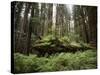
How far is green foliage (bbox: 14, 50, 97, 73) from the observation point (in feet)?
8.15

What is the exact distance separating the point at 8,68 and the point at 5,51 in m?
0.19

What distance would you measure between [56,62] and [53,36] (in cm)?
31

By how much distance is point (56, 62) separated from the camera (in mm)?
2637

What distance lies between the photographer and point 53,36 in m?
2.64

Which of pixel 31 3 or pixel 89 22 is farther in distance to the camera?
pixel 89 22

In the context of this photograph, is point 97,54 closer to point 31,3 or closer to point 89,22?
point 89,22

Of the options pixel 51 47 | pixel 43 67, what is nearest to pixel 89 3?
pixel 51 47

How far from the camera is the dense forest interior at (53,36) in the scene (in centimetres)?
248

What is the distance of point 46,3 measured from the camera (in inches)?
102

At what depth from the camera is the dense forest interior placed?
2484 mm

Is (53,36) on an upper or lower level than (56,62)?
upper

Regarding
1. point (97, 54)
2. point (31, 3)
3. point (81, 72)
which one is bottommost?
point (81, 72)

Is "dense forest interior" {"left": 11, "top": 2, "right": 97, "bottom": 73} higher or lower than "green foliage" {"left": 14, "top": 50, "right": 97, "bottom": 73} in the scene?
higher

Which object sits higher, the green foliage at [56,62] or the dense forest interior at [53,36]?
the dense forest interior at [53,36]
